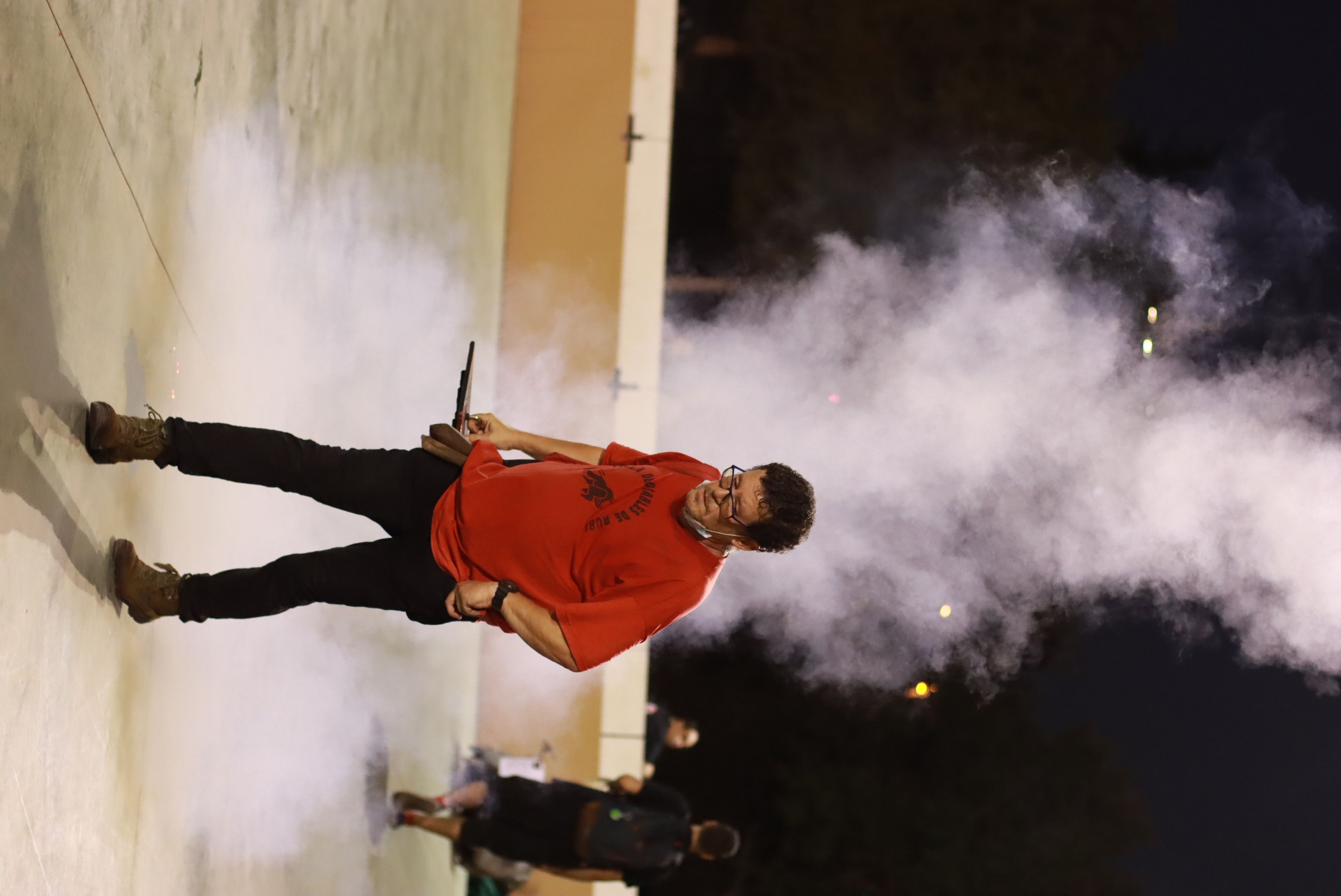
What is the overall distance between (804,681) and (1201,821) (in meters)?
1.78

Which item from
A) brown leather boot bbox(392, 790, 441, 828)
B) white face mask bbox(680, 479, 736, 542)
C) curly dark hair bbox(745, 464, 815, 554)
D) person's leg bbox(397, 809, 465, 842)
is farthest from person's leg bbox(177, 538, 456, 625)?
person's leg bbox(397, 809, 465, 842)

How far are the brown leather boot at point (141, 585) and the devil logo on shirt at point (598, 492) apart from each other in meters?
0.76

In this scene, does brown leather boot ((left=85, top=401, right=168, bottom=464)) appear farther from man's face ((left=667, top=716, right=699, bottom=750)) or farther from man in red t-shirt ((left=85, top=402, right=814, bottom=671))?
man's face ((left=667, top=716, right=699, bottom=750))

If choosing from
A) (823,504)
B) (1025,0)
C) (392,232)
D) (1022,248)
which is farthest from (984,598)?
(1025,0)

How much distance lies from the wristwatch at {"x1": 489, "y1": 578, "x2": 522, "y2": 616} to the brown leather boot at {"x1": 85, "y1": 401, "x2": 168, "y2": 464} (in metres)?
0.62

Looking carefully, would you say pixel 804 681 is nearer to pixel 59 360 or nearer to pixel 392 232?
pixel 392 232

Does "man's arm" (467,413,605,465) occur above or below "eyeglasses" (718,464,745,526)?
above

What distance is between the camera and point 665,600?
75.6 inches

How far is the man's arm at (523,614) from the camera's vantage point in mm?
1863

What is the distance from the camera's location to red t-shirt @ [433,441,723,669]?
6.23 ft

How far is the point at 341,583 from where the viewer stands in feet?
6.88

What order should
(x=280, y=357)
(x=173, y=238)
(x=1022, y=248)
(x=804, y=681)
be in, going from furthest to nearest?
(x=804, y=681) < (x=1022, y=248) < (x=280, y=357) < (x=173, y=238)

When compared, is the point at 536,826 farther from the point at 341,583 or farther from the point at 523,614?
the point at 523,614

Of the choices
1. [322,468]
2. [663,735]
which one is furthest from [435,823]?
[322,468]
